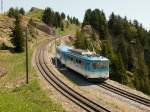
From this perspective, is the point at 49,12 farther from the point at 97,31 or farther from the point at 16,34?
the point at 16,34

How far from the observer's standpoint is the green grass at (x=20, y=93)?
2362 cm

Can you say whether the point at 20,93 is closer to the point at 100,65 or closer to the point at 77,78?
the point at 100,65

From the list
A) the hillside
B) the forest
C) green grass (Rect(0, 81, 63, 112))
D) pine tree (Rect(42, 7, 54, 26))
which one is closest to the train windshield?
the hillside

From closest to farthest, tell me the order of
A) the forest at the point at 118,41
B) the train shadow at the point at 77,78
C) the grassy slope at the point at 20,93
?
the grassy slope at the point at 20,93, the train shadow at the point at 77,78, the forest at the point at 118,41

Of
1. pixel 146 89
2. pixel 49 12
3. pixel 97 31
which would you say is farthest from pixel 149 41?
pixel 146 89

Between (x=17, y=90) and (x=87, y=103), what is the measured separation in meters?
11.6

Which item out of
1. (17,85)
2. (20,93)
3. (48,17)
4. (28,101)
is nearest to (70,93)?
(20,93)

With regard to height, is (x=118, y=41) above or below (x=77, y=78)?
above

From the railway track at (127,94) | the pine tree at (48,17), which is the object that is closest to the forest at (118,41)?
the pine tree at (48,17)

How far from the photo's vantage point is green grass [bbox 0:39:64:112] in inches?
930

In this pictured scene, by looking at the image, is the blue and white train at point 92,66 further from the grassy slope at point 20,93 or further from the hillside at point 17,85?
the grassy slope at point 20,93

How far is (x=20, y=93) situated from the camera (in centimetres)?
3606

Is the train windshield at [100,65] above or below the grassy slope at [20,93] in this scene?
above

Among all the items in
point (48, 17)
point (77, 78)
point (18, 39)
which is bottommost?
point (77, 78)
